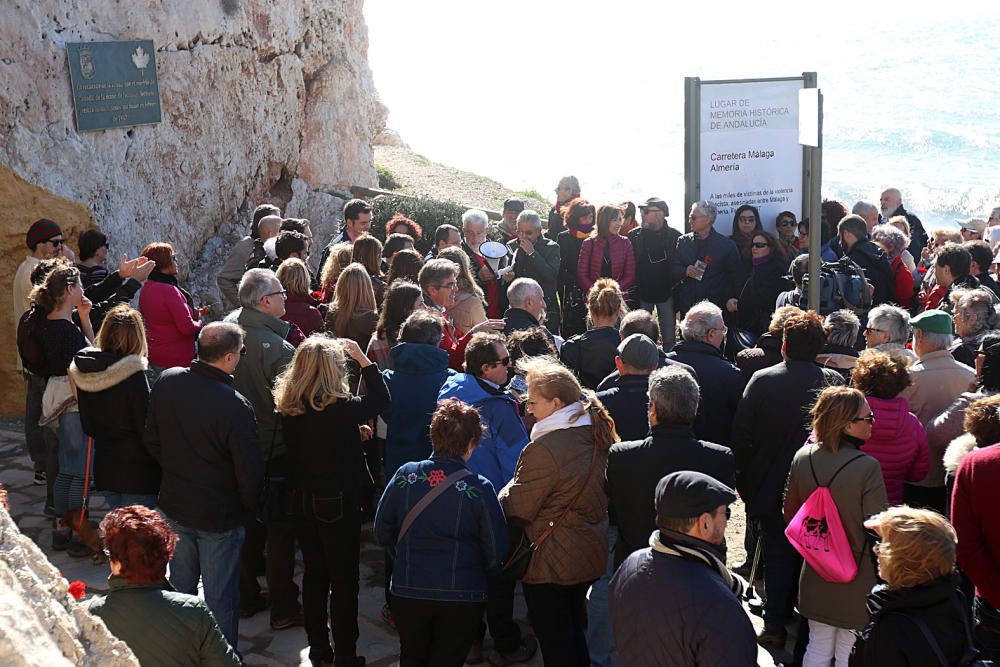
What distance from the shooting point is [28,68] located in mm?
9445

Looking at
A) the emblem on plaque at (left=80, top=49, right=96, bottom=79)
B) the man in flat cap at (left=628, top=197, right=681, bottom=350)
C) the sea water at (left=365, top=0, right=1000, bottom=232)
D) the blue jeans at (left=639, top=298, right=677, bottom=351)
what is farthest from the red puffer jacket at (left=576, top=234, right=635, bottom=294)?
the sea water at (left=365, top=0, right=1000, bottom=232)

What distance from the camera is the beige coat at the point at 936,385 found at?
5.63 metres

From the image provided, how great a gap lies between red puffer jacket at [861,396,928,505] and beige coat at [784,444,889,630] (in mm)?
520

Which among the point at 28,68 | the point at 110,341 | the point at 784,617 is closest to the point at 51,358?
the point at 110,341

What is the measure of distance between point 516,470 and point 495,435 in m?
0.50

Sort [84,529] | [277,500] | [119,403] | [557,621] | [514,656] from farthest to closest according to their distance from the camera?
[84,529] < [119,403] < [514,656] < [277,500] < [557,621]

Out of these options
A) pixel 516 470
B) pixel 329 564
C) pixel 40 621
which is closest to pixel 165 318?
pixel 329 564

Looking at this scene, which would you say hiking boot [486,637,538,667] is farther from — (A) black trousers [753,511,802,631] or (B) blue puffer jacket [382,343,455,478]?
(A) black trousers [753,511,802,631]

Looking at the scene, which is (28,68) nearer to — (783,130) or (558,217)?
(558,217)

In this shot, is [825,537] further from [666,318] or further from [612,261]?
[666,318]

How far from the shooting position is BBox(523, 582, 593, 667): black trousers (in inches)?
192

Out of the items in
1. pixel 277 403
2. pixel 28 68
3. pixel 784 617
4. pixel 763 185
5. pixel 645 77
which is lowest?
pixel 784 617

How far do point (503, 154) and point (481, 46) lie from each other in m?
32.3

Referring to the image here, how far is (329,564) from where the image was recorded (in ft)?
17.1
